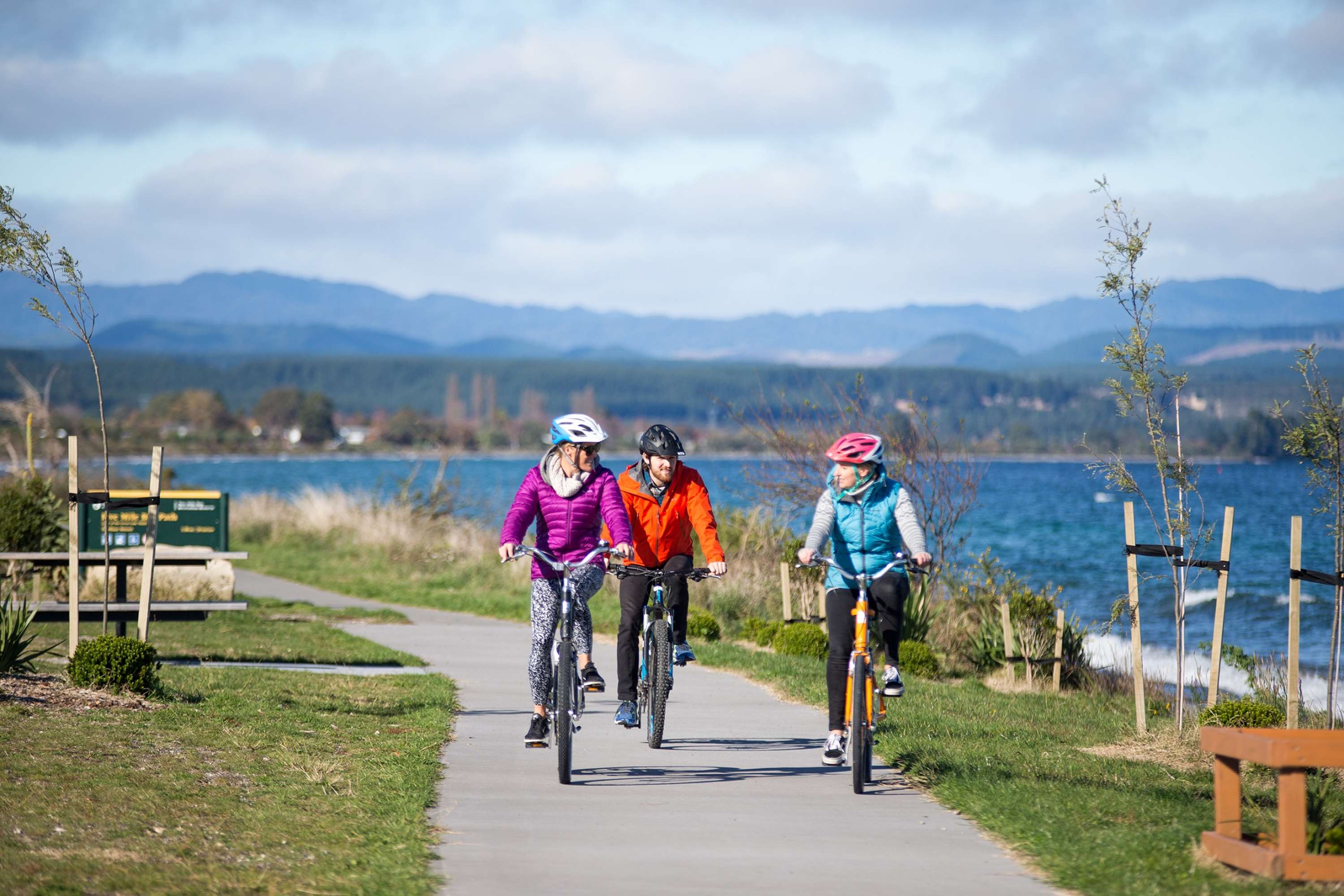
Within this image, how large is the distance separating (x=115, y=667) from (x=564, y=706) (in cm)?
407

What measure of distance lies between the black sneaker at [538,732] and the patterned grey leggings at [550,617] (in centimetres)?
13

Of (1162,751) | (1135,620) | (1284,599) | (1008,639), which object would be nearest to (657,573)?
(1135,620)

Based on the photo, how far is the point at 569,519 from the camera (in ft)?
24.8

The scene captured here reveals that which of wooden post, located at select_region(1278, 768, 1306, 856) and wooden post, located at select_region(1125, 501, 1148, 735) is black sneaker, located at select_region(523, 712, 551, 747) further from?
wooden post, located at select_region(1125, 501, 1148, 735)

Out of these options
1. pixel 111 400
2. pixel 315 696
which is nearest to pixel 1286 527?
pixel 315 696

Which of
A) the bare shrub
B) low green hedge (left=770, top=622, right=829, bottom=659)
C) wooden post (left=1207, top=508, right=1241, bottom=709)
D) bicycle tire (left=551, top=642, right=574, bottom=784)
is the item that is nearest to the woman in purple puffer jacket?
bicycle tire (left=551, top=642, right=574, bottom=784)

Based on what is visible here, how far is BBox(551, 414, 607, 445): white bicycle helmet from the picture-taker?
294 inches

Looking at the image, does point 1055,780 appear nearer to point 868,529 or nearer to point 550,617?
point 868,529

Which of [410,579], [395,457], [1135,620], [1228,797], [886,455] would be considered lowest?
[410,579]

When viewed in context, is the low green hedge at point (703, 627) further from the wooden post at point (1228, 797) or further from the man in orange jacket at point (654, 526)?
the wooden post at point (1228, 797)

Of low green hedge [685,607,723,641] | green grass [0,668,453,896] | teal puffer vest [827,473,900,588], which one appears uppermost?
teal puffer vest [827,473,900,588]

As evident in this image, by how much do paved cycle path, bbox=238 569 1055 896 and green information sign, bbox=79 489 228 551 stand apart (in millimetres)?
10311

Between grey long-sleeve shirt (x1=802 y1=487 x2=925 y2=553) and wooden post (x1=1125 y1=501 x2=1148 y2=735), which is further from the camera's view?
wooden post (x1=1125 y1=501 x2=1148 y2=735)

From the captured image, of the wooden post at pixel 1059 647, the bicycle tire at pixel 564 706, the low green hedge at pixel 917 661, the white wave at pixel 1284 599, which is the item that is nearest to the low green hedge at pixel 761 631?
the low green hedge at pixel 917 661
